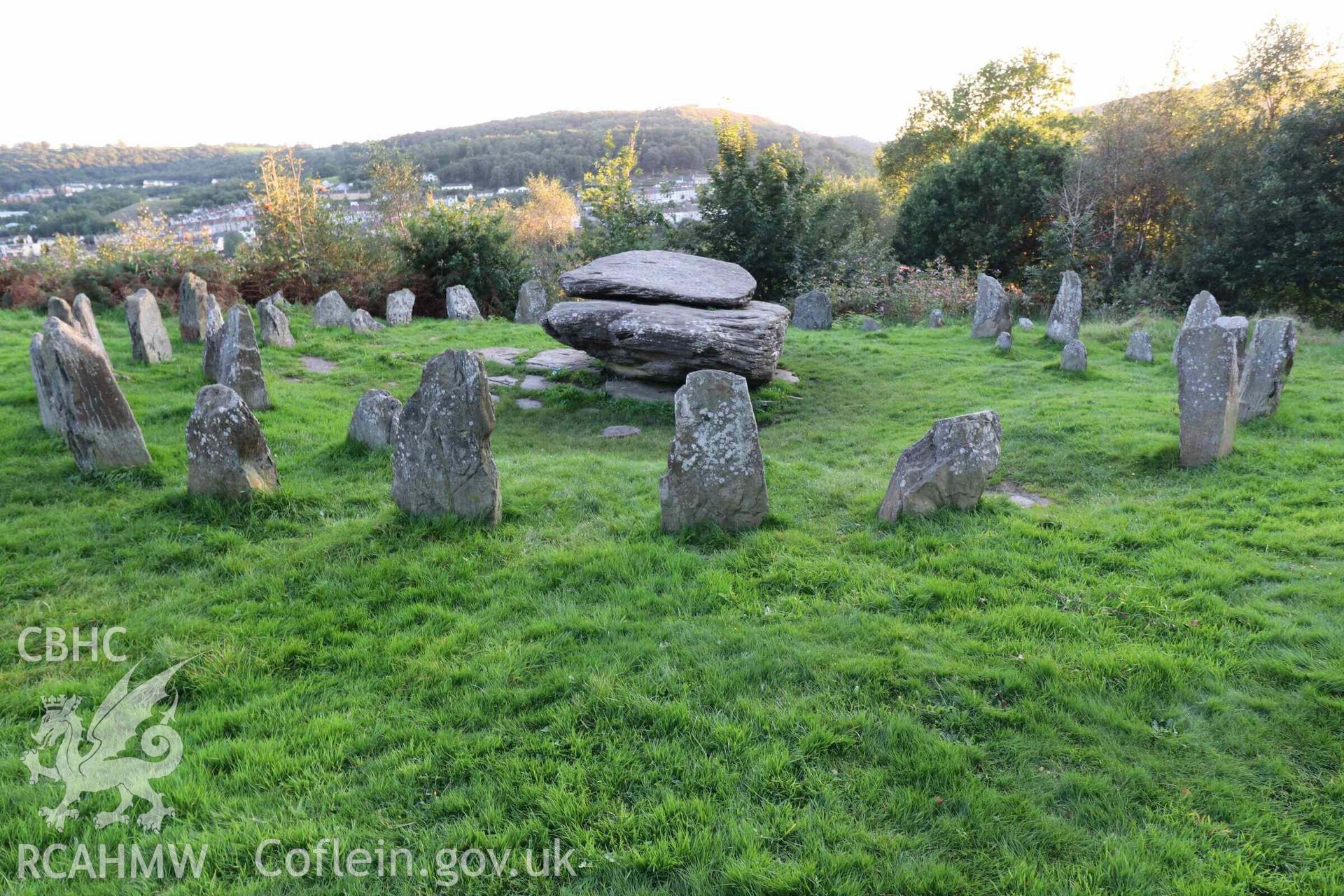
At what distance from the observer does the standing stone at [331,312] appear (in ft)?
59.9

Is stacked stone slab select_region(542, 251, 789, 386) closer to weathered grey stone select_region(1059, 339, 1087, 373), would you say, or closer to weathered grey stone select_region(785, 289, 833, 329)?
weathered grey stone select_region(1059, 339, 1087, 373)

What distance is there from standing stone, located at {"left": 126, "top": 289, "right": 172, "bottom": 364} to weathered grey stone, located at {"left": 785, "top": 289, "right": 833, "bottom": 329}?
1501 cm

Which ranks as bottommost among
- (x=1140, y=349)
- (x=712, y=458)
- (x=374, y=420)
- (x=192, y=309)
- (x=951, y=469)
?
(x=374, y=420)

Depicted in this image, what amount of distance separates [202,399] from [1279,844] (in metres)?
8.74

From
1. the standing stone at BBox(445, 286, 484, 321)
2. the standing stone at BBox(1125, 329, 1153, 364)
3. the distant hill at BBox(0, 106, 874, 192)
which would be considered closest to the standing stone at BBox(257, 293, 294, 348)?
the standing stone at BBox(445, 286, 484, 321)

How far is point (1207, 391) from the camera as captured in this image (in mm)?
8281

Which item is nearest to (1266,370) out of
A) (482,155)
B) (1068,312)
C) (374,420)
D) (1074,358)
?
(1074,358)

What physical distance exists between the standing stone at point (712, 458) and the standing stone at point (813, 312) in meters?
14.3

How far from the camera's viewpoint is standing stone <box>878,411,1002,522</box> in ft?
22.7

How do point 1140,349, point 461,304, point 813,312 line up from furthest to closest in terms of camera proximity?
point 461,304 < point 813,312 < point 1140,349

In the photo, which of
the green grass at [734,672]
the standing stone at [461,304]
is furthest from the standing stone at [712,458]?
the standing stone at [461,304]

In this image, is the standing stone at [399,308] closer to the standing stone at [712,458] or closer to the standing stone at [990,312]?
the standing stone at [990,312]

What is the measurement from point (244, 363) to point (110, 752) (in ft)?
26.6

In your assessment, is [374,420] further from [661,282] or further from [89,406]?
[661,282]
